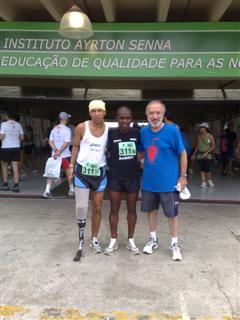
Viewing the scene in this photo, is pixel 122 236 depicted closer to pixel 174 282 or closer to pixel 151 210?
pixel 151 210

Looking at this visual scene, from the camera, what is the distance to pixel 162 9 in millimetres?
6207

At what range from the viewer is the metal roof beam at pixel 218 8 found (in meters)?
6.01

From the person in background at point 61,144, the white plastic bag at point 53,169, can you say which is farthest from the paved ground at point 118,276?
the person in background at point 61,144

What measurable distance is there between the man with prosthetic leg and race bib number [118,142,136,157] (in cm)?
21

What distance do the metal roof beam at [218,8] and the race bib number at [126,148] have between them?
10.5 feet

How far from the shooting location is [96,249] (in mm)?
4496

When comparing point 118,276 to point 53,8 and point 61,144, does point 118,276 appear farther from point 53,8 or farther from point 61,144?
point 53,8

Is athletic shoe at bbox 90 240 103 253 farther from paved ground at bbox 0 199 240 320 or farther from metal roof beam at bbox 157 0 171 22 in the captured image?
metal roof beam at bbox 157 0 171 22

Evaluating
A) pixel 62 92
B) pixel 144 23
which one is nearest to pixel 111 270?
pixel 144 23

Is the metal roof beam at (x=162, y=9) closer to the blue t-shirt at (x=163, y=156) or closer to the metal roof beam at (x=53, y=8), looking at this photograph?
the metal roof beam at (x=53, y=8)

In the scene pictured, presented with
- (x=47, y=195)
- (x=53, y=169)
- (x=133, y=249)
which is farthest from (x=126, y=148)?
(x=47, y=195)

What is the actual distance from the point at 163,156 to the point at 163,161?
0.06m

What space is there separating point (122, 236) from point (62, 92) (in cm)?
758

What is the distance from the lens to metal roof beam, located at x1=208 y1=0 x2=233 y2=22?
6.01m
